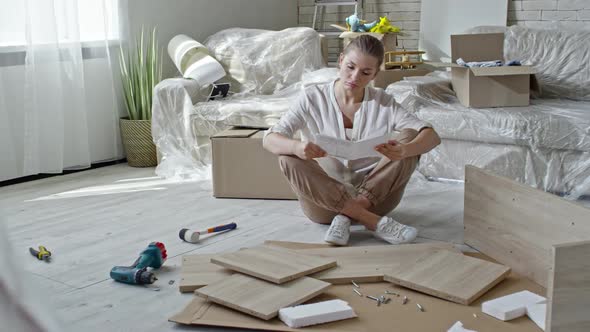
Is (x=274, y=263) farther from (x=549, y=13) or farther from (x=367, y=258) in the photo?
(x=549, y=13)

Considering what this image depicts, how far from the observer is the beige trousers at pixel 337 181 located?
2.63 m

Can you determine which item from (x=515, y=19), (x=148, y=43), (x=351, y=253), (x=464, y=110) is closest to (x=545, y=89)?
(x=464, y=110)

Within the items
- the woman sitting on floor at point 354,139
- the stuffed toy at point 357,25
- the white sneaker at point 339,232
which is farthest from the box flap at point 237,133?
the stuffed toy at point 357,25

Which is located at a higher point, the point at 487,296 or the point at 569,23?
the point at 569,23

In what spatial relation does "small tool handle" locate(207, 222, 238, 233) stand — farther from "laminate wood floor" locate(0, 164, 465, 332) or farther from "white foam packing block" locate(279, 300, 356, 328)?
"white foam packing block" locate(279, 300, 356, 328)

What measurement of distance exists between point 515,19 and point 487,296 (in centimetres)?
300

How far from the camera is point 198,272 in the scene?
223 cm

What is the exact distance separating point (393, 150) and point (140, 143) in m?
2.12

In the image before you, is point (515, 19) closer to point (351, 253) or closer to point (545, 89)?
point (545, 89)

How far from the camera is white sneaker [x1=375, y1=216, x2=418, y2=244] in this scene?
2533 millimetres

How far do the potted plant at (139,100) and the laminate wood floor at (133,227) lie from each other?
26cm

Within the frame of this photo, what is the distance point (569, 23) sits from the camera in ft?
13.8

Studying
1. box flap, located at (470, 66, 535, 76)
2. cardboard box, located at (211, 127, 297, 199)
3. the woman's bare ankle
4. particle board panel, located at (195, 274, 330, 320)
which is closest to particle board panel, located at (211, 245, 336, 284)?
particle board panel, located at (195, 274, 330, 320)

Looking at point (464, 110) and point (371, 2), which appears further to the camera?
point (371, 2)
